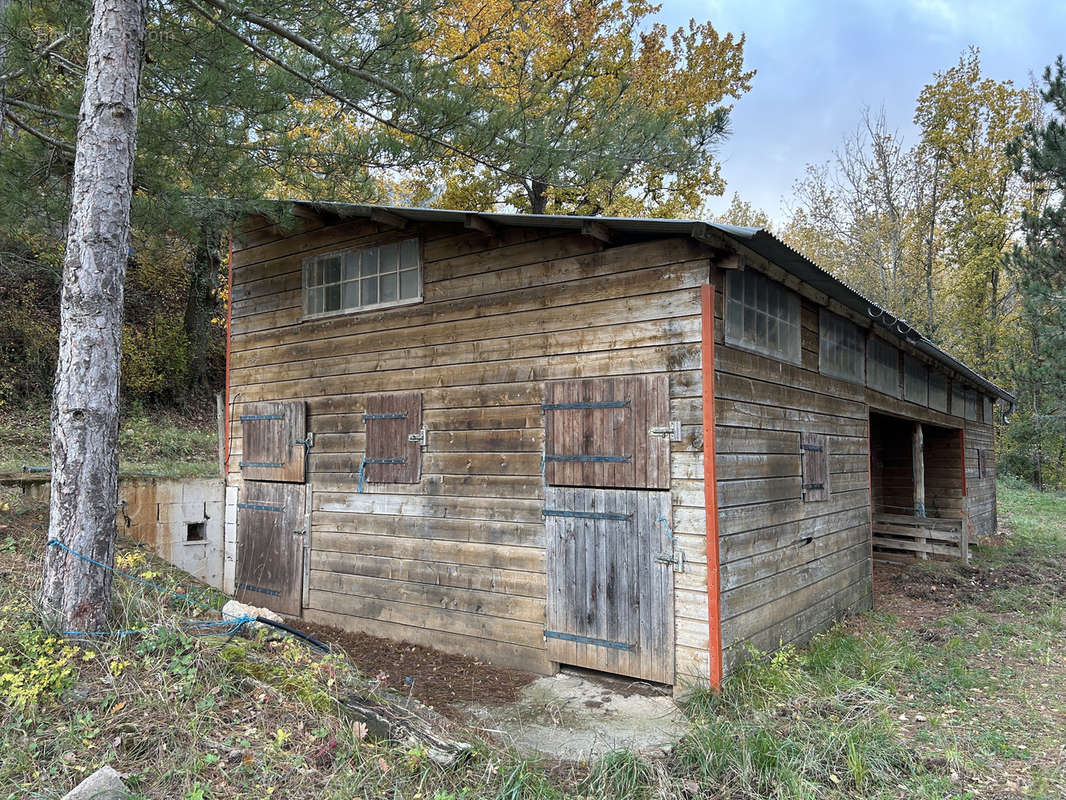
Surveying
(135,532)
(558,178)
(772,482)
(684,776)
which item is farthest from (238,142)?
(684,776)

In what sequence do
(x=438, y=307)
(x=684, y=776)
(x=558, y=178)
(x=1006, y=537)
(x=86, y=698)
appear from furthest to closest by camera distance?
(x=1006, y=537), (x=558, y=178), (x=438, y=307), (x=684, y=776), (x=86, y=698)

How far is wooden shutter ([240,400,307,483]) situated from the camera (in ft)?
24.7

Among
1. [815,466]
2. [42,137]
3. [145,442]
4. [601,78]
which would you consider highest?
[601,78]

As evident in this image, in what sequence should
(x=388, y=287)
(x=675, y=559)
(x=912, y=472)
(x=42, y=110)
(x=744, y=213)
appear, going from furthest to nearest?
(x=744, y=213) < (x=912, y=472) < (x=388, y=287) < (x=42, y=110) < (x=675, y=559)

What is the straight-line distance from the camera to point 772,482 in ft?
19.3

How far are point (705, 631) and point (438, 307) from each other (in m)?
3.68

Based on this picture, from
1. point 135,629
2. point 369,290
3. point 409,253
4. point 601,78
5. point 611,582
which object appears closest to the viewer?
point 135,629

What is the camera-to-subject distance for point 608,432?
5441 mm

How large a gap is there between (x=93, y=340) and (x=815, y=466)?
600 cm

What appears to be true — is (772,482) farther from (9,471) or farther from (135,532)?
(9,471)

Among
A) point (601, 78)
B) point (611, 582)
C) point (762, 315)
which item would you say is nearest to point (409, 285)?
point (762, 315)

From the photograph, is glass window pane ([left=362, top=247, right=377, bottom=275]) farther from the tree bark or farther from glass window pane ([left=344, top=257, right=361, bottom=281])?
the tree bark

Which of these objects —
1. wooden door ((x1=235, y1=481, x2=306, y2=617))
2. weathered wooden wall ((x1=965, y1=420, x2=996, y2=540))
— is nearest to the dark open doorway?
weathered wooden wall ((x1=965, y1=420, x2=996, y2=540))

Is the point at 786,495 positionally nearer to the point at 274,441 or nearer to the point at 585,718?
the point at 585,718
